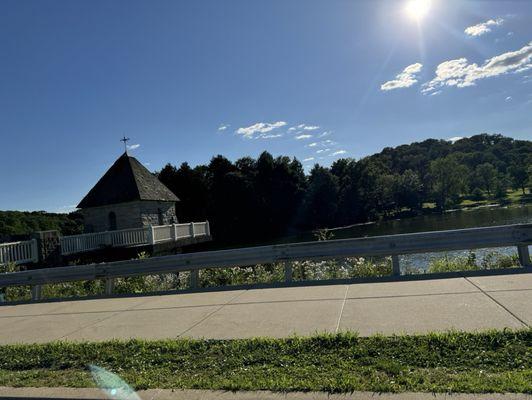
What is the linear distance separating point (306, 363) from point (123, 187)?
105ft

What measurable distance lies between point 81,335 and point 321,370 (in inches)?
155

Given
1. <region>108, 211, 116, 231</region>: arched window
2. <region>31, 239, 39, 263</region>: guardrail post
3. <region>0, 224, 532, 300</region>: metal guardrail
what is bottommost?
<region>0, 224, 532, 300</region>: metal guardrail

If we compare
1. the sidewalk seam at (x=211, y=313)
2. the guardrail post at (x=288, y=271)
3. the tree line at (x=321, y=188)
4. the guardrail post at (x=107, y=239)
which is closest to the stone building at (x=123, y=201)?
the guardrail post at (x=107, y=239)

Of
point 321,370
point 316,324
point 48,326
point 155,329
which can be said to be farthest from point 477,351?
point 48,326

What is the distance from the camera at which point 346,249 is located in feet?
30.3

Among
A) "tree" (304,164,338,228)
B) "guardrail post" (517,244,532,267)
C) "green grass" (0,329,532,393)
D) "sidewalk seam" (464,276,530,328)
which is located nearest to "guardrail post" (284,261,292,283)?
"sidewalk seam" (464,276,530,328)

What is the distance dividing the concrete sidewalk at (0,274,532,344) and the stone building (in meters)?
24.9

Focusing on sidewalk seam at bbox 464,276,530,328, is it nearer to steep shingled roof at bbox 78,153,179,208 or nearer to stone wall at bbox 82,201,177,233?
steep shingled roof at bbox 78,153,179,208

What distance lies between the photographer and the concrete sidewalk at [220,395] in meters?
3.57

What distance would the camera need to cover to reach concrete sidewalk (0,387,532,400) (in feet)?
11.7

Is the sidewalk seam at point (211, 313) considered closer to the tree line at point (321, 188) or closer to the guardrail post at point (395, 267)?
the guardrail post at point (395, 267)

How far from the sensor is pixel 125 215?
111 feet

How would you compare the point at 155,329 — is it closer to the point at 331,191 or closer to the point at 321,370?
the point at 321,370

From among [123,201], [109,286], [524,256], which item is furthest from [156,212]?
[524,256]
